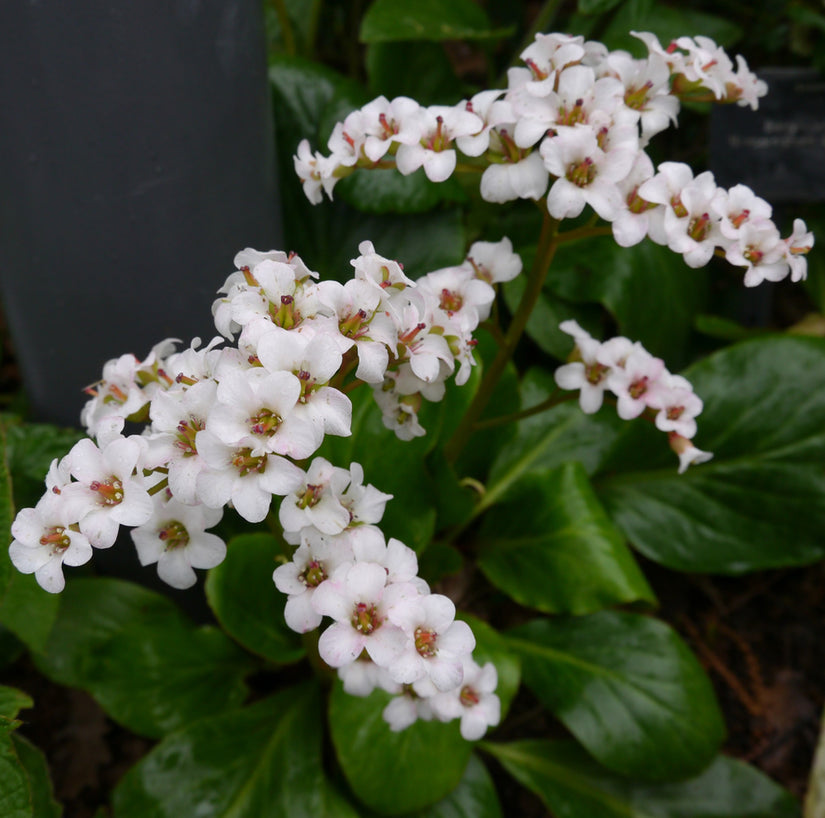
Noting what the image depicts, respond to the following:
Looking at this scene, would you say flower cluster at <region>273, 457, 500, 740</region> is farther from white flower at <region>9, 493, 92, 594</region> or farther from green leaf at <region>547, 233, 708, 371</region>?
green leaf at <region>547, 233, 708, 371</region>

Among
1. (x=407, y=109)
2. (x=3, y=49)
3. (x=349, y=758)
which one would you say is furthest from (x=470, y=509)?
(x=3, y=49)

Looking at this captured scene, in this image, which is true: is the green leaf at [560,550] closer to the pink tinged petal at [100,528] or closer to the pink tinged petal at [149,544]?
the pink tinged petal at [149,544]

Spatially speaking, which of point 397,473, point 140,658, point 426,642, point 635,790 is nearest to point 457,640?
point 426,642

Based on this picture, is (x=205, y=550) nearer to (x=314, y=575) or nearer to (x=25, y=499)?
(x=314, y=575)

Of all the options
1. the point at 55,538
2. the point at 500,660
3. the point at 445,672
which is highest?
the point at 55,538

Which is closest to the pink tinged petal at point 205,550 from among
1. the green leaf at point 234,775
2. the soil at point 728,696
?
the green leaf at point 234,775

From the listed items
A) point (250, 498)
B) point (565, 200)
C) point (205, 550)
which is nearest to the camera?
point (250, 498)

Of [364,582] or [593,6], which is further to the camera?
[593,6]

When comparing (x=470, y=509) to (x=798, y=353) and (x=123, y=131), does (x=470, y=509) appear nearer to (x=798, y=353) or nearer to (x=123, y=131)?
(x=798, y=353)
